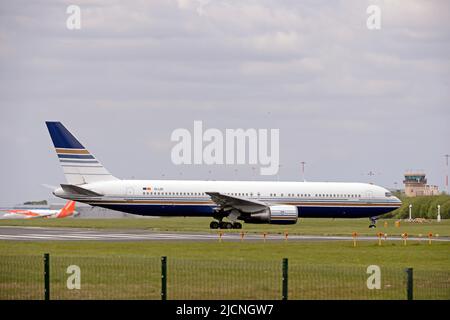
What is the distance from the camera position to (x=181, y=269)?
93.0ft

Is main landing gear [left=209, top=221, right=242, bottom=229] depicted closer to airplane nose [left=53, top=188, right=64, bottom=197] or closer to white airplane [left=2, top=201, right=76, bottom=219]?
airplane nose [left=53, top=188, right=64, bottom=197]

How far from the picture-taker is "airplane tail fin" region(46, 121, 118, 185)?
232 feet

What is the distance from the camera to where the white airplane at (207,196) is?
6850cm

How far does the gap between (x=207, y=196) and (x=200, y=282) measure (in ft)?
144

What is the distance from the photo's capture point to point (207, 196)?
2749 inches

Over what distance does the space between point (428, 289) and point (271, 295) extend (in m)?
4.32

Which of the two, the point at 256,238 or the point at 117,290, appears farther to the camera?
the point at 256,238

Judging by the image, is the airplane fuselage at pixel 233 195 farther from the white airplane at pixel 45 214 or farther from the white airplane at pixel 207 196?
the white airplane at pixel 45 214

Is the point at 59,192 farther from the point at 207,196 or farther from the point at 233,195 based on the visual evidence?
the point at 233,195

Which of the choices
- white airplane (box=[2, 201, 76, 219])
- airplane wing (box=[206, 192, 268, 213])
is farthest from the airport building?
airplane wing (box=[206, 192, 268, 213])

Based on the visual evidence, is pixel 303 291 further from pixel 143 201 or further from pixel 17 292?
pixel 143 201

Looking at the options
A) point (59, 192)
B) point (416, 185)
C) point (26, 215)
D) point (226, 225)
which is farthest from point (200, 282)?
point (416, 185)

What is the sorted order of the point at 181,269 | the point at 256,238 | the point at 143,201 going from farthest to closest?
the point at 143,201, the point at 256,238, the point at 181,269
